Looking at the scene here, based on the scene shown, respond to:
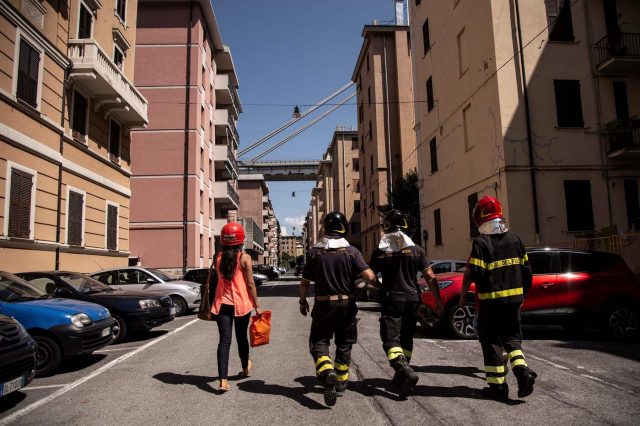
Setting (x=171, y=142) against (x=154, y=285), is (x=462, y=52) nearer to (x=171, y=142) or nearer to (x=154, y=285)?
(x=154, y=285)

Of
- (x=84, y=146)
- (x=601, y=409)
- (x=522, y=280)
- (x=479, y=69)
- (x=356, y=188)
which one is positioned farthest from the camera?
(x=356, y=188)

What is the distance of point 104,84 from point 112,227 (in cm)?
541

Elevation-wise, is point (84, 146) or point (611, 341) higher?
point (84, 146)

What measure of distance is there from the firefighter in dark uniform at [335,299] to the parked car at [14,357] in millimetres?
2932

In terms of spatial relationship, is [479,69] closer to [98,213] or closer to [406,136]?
[98,213]

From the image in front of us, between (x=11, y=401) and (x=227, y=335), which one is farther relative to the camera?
(x=227, y=335)

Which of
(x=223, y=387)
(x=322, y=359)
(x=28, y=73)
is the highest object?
(x=28, y=73)

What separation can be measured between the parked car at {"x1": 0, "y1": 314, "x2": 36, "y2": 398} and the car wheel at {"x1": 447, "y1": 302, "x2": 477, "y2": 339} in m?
6.29

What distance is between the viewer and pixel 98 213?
16938mm

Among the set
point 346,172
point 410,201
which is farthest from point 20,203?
point 346,172

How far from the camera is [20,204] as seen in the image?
40.1 feet

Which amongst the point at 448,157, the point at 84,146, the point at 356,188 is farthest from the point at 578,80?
the point at 356,188

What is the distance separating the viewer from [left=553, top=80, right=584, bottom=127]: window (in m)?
15.8

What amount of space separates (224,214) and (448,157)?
24552 millimetres
